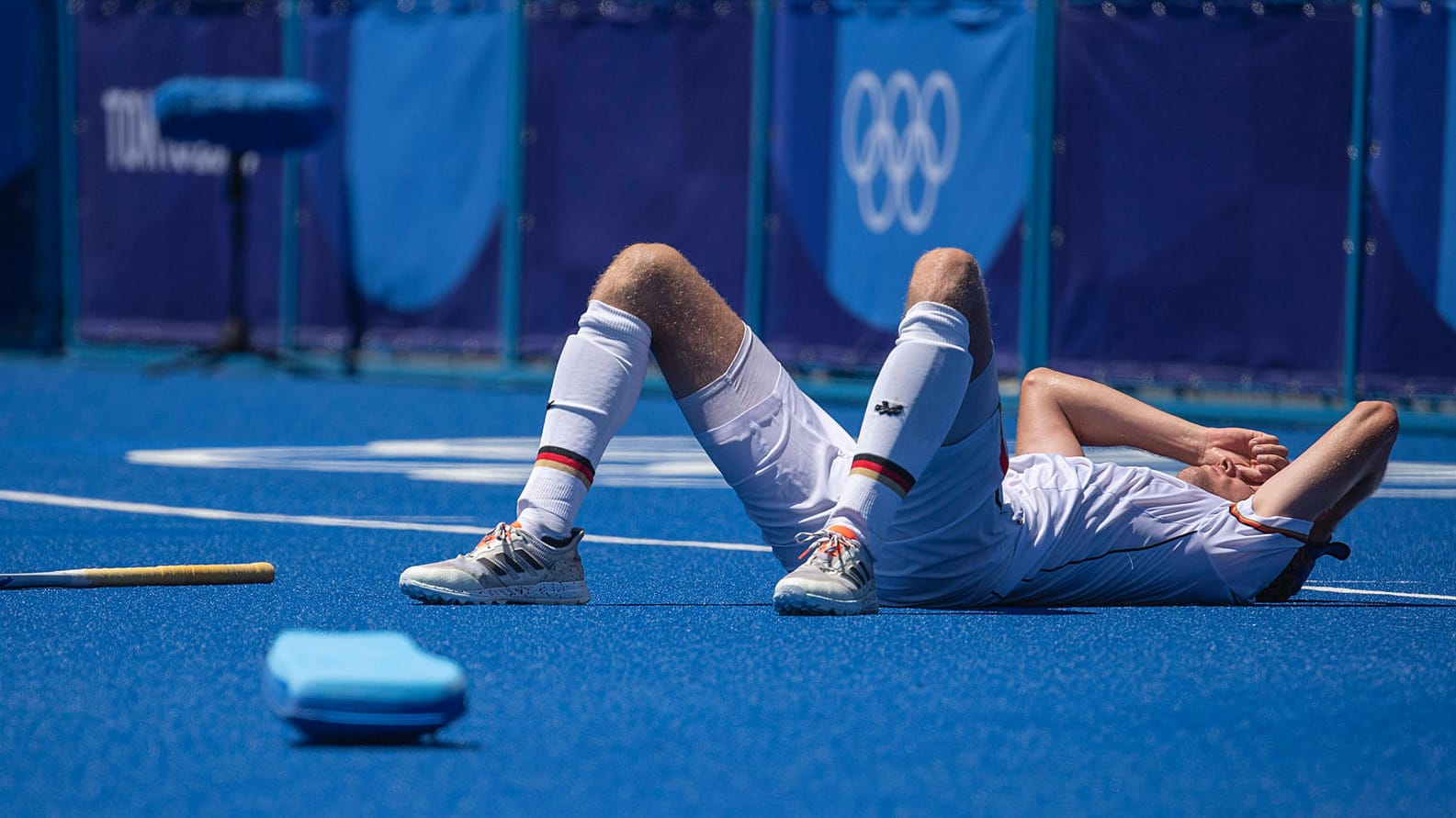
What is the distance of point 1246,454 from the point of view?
14.5 ft

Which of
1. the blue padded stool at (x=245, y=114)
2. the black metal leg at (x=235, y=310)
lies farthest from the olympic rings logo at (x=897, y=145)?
the black metal leg at (x=235, y=310)

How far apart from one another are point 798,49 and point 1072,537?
261 inches

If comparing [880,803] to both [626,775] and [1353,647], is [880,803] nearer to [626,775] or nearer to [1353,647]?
[626,775]

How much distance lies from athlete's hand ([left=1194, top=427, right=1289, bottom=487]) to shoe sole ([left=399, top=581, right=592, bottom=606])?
135cm

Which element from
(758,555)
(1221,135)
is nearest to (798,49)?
(1221,135)

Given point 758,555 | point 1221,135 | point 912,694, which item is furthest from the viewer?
point 1221,135

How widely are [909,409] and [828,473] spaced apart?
32 cm

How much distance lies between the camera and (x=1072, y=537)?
4152 millimetres

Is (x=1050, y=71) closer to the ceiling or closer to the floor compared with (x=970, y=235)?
closer to the ceiling

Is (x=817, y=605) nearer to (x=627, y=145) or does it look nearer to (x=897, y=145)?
(x=897, y=145)

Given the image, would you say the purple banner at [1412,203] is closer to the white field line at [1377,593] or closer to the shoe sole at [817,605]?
the white field line at [1377,593]

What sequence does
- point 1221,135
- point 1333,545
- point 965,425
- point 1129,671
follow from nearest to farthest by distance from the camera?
1. point 1129,671
2. point 965,425
3. point 1333,545
4. point 1221,135

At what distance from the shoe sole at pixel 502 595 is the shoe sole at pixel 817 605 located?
1.48 ft

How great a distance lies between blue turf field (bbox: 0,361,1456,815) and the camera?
9.16 ft
